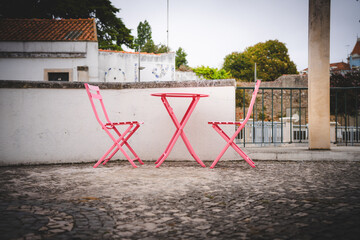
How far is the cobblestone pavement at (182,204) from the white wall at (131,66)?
17.7m

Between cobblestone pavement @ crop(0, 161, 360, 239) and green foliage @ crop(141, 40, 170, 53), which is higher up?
green foliage @ crop(141, 40, 170, 53)

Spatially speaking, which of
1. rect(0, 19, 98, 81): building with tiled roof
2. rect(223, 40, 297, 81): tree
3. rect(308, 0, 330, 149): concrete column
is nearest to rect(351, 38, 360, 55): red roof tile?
rect(223, 40, 297, 81): tree

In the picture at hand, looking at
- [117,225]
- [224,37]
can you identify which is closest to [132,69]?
[117,225]

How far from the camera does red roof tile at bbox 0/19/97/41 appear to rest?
18.2 m

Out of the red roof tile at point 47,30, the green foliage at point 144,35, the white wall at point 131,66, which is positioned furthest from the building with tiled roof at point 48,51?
the green foliage at point 144,35

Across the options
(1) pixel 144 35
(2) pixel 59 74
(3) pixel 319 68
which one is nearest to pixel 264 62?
(1) pixel 144 35

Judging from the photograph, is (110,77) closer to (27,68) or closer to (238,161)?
(27,68)

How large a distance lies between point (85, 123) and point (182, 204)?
283 cm

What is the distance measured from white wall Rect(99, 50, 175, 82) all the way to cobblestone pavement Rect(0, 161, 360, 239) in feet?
58.0

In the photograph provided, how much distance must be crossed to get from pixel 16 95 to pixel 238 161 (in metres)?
3.31

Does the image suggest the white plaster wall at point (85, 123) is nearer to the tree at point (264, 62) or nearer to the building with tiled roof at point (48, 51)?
the building with tiled roof at point (48, 51)

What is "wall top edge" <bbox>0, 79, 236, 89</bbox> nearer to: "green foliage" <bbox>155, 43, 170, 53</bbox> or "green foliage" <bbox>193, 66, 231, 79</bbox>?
"green foliage" <bbox>193, 66, 231, 79</bbox>

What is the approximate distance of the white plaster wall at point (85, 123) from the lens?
438 centimetres

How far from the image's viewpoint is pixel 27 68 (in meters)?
18.1
